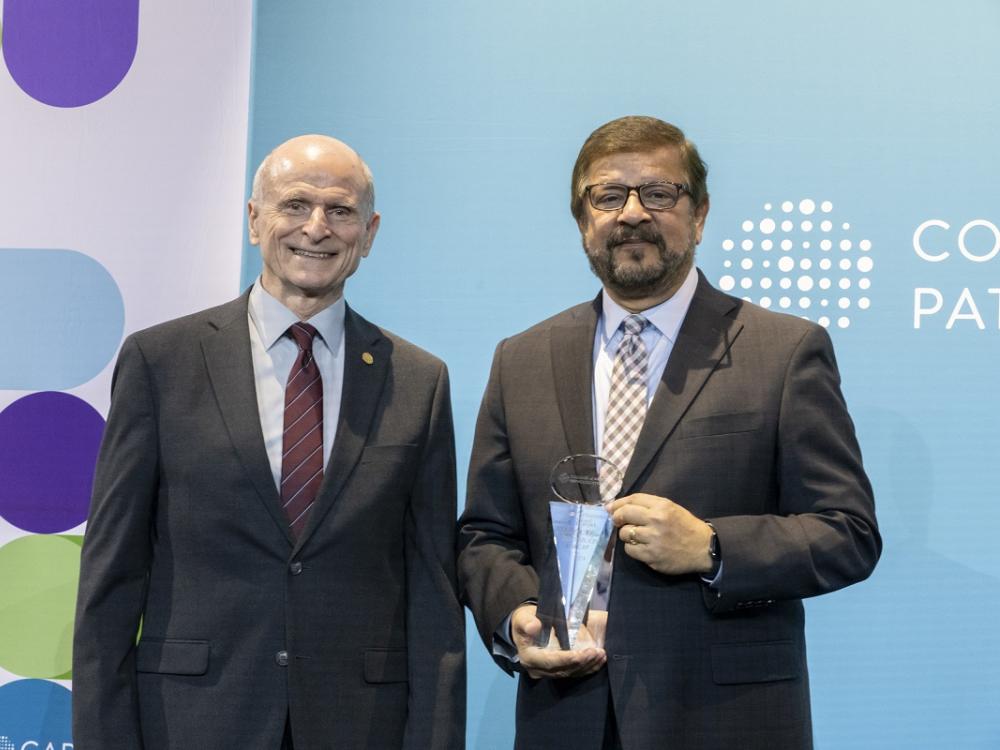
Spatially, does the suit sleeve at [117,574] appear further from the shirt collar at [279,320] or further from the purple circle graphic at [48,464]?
the purple circle graphic at [48,464]

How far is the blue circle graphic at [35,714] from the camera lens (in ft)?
10.2

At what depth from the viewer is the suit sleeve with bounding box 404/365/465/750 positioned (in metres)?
2.08

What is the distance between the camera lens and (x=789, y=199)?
3.20 meters

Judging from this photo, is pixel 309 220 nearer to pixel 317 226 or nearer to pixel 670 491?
pixel 317 226

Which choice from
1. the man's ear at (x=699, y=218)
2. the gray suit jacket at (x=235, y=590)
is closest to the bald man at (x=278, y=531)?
the gray suit jacket at (x=235, y=590)

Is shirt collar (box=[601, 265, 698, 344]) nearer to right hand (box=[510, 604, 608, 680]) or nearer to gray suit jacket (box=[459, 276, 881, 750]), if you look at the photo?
gray suit jacket (box=[459, 276, 881, 750])

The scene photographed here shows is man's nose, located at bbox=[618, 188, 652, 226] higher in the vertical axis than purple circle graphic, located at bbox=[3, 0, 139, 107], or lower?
lower

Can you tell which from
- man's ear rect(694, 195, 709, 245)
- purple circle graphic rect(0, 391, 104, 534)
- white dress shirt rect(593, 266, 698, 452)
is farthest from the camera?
purple circle graphic rect(0, 391, 104, 534)

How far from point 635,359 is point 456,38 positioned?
144 centimetres

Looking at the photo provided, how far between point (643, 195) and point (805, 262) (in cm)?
109

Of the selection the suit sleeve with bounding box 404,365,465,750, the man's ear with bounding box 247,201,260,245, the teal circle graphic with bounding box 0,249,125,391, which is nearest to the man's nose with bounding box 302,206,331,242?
the man's ear with bounding box 247,201,260,245

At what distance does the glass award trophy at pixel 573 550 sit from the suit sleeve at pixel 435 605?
22 cm

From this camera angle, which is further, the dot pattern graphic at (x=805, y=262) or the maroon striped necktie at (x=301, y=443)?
the dot pattern graphic at (x=805, y=262)

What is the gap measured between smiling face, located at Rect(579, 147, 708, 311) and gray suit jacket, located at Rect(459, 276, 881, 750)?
0.35ft
